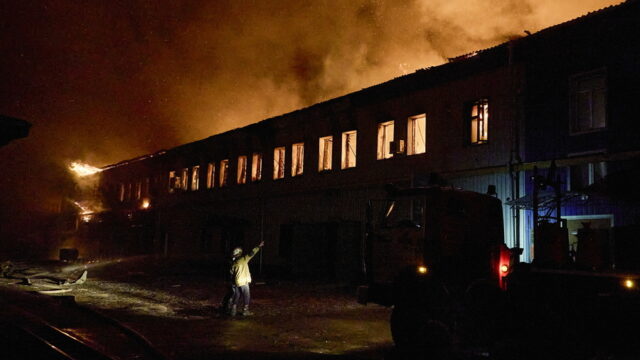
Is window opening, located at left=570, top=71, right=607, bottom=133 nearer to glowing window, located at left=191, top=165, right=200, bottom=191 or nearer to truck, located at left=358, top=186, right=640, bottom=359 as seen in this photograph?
truck, located at left=358, top=186, right=640, bottom=359

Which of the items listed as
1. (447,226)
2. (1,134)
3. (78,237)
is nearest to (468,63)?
(447,226)

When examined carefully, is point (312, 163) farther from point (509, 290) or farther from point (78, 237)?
point (78, 237)

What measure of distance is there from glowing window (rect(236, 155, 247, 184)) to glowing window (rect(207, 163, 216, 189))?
3101 millimetres

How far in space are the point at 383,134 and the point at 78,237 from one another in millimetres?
38864

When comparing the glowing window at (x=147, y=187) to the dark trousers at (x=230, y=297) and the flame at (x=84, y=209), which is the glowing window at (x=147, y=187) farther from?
the dark trousers at (x=230, y=297)

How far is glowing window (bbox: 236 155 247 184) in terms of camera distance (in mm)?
30625

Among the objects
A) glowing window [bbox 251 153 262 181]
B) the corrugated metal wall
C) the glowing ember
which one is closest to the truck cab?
the corrugated metal wall

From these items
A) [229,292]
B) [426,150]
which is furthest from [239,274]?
[426,150]

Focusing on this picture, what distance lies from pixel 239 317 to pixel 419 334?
5928mm

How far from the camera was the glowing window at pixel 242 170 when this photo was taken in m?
30.6

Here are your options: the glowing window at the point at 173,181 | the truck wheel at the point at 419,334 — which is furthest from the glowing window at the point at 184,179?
the truck wheel at the point at 419,334

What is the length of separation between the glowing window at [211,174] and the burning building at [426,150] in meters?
0.10

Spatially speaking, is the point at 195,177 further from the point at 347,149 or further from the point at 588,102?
the point at 588,102

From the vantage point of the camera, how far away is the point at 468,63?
60.6 ft
